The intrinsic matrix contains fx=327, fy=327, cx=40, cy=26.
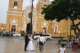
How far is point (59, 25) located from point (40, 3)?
10.4 metres

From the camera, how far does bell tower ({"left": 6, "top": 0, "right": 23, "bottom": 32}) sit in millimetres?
102925

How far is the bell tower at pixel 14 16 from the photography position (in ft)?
338

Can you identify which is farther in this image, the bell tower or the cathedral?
the bell tower

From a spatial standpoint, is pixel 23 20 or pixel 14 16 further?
pixel 14 16

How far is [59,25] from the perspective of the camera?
322 feet

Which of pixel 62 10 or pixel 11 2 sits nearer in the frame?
pixel 62 10

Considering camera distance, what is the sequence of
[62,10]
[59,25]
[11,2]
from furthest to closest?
[11,2] < [59,25] < [62,10]

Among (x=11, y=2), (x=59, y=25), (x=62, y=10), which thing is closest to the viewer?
(x=62, y=10)

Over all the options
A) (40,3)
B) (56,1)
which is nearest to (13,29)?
(40,3)

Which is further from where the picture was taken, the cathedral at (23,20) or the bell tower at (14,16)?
the bell tower at (14,16)

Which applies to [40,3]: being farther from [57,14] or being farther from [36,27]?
[57,14]

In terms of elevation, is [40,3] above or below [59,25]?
above

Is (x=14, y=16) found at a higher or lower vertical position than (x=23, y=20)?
higher

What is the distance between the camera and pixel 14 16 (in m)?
105
